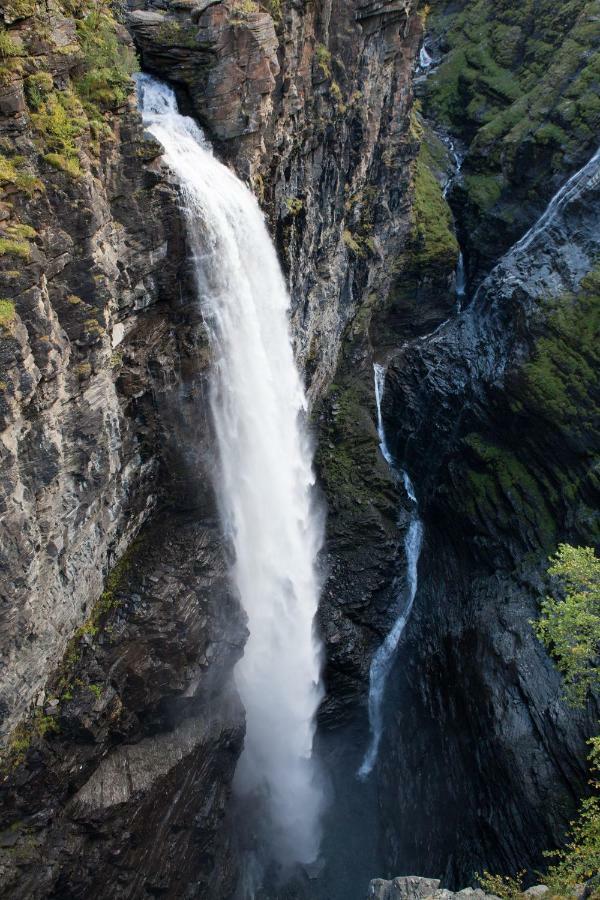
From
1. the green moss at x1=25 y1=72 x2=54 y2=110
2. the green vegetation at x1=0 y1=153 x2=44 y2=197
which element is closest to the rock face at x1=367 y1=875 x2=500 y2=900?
the green vegetation at x1=0 y1=153 x2=44 y2=197

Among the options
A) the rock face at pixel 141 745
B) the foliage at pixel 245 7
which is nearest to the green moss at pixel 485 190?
the foliage at pixel 245 7

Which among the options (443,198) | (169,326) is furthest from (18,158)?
(443,198)

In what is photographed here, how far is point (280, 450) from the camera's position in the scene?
20.5m

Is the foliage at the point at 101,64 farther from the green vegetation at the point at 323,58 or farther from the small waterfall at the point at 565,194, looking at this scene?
the small waterfall at the point at 565,194

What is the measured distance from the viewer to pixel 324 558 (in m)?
23.2

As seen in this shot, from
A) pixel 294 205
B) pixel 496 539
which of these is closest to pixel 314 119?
pixel 294 205

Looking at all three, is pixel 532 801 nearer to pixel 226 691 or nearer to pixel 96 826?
pixel 226 691

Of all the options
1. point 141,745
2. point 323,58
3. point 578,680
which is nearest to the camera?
point 141,745

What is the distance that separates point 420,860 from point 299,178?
875 inches

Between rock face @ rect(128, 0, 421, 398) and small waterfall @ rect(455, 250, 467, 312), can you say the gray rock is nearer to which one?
rock face @ rect(128, 0, 421, 398)

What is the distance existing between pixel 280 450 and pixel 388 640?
9.50 metres

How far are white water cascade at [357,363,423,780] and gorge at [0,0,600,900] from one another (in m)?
0.14

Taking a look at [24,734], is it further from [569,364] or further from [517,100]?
[517,100]

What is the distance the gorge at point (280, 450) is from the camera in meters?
12.2
